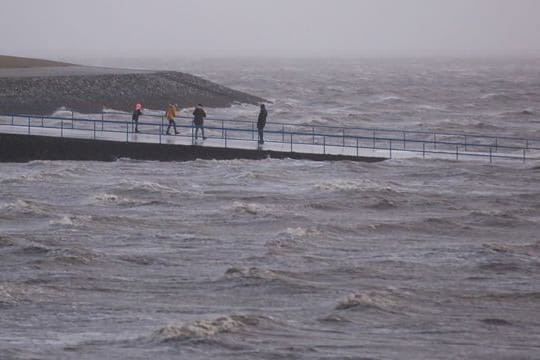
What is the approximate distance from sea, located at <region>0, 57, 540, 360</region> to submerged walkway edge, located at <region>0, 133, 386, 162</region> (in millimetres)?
285

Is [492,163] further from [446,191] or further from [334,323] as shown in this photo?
[334,323]

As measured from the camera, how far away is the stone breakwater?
65.0 metres

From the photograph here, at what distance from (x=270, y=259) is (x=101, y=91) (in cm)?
4701

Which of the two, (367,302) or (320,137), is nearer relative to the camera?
(367,302)

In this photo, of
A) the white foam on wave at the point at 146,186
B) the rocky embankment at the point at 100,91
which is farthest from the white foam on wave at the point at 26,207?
the rocky embankment at the point at 100,91

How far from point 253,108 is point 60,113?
14512 mm

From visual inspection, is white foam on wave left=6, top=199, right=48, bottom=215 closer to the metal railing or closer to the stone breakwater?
the metal railing

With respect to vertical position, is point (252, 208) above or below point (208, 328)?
above

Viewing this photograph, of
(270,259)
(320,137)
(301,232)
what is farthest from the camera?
(320,137)

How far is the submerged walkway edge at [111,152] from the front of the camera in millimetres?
38344

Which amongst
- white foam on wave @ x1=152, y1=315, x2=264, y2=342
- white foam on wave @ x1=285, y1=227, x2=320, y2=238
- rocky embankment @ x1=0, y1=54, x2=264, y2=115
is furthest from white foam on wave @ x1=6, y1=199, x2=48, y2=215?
rocky embankment @ x1=0, y1=54, x2=264, y2=115

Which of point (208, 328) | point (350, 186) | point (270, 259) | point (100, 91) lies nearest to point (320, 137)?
point (350, 186)

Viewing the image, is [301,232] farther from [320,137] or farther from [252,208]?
[320,137]

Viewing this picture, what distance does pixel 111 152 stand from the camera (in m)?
39.8
